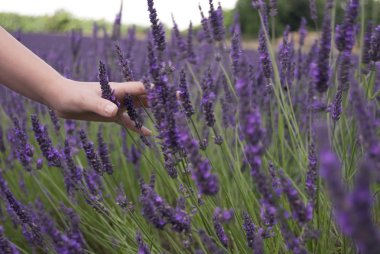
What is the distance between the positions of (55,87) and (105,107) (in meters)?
0.30

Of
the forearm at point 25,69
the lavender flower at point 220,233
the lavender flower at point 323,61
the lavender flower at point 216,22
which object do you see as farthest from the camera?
the lavender flower at point 216,22

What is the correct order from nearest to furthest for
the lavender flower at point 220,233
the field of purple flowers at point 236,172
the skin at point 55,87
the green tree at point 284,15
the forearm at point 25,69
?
the field of purple flowers at point 236,172
the lavender flower at point 220,233
the skin at point 55,87
the forearm at point 25,69
the green tree at point 284,15

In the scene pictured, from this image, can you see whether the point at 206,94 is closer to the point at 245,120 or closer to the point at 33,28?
the point at 245,120

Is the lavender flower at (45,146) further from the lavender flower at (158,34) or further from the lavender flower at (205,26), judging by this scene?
the lavender flower at (205,26)

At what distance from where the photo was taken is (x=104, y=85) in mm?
1314

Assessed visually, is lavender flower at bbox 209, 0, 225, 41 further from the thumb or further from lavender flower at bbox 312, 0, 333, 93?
lavender flower at bbox 312, 0, 333, 93

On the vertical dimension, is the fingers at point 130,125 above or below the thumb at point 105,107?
below

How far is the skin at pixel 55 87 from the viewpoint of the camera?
1.45m

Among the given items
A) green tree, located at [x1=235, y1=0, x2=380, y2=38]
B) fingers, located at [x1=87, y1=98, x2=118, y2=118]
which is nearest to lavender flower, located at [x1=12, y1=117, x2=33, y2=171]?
fingers, located at [x1=87, y1=98, x2=118, y2=118]

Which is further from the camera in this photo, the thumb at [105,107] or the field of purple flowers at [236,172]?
the thumb at [105,107]

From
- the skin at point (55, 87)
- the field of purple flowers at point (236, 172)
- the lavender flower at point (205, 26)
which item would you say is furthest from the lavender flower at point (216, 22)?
the skin at point (55, 87)

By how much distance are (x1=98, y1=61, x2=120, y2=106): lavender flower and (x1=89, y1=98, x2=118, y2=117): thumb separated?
0.07 ft

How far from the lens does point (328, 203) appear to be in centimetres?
136

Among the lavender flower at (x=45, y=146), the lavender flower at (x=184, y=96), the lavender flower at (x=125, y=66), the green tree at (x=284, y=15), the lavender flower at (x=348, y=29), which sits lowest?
the green tree at (x=284, y=15)
